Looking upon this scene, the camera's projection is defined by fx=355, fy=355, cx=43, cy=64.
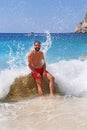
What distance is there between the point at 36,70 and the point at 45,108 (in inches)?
73.8

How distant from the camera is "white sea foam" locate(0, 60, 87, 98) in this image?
9.06 m

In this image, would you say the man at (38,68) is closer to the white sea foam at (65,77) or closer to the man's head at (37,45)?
the man's head at (37,45)

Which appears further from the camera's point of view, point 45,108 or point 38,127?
point 45,108

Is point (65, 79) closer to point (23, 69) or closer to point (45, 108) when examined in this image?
point (23, 69)

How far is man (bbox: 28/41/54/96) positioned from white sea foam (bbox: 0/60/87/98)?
1.85 ft

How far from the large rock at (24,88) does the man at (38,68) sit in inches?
7.0

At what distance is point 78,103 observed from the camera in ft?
25.1

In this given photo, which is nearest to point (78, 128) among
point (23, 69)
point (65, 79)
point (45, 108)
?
point (45, 108)

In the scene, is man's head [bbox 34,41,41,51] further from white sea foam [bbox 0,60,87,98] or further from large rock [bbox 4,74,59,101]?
white sea foam [bbox 0,60,87,98]

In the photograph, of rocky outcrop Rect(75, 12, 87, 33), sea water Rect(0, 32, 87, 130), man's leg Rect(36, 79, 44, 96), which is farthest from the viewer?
rocky outcrop Rect(75, 12, 87, 33)

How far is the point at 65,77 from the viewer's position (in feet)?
33.0

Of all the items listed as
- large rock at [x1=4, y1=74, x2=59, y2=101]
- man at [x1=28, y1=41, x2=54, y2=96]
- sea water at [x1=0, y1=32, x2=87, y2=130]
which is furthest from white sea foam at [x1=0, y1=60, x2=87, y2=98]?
man at [x1=28, y1=41, x2=54, y2=96]

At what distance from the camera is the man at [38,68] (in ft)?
28.5

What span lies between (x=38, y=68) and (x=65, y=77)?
1.35m
